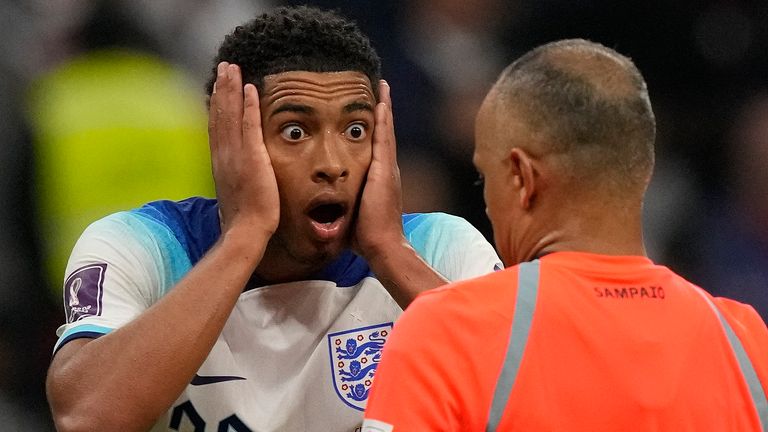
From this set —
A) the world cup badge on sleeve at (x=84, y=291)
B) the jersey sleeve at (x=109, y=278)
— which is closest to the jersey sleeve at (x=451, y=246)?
the jersey sleeve at (x=109, y=278)

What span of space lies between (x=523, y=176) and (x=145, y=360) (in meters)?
1.14

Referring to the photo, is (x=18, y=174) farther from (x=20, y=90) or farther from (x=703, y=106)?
(x=703, y=106)

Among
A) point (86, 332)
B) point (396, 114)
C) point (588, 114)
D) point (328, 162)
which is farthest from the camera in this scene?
point (396, 114)

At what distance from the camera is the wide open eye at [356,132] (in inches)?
140

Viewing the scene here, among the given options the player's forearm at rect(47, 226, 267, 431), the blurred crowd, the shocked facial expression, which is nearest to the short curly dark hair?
the shocked facial expression

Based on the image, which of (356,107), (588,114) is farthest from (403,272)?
(588,114)

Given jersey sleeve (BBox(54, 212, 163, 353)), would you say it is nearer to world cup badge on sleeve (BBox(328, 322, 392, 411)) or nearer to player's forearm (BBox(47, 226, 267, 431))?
player's forearm (BBox(47, 226, 267, 431))

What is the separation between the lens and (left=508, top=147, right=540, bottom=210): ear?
2445mm

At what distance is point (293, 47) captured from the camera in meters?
3.57

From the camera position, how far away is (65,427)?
3.06 metres

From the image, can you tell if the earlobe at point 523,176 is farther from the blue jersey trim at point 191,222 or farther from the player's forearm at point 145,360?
the blue jersey trim at point 191,222

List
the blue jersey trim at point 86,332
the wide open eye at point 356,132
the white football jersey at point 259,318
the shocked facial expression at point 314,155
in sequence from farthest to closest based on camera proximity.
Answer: the wide open eye at point 356,132, the shocked facial expression at point 314,155, the white football jersey at point 259,318, the blue jersey trim at point 86,332

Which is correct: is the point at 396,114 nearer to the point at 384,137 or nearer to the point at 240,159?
the point at 384,137

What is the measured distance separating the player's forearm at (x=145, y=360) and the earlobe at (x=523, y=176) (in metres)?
1.01
